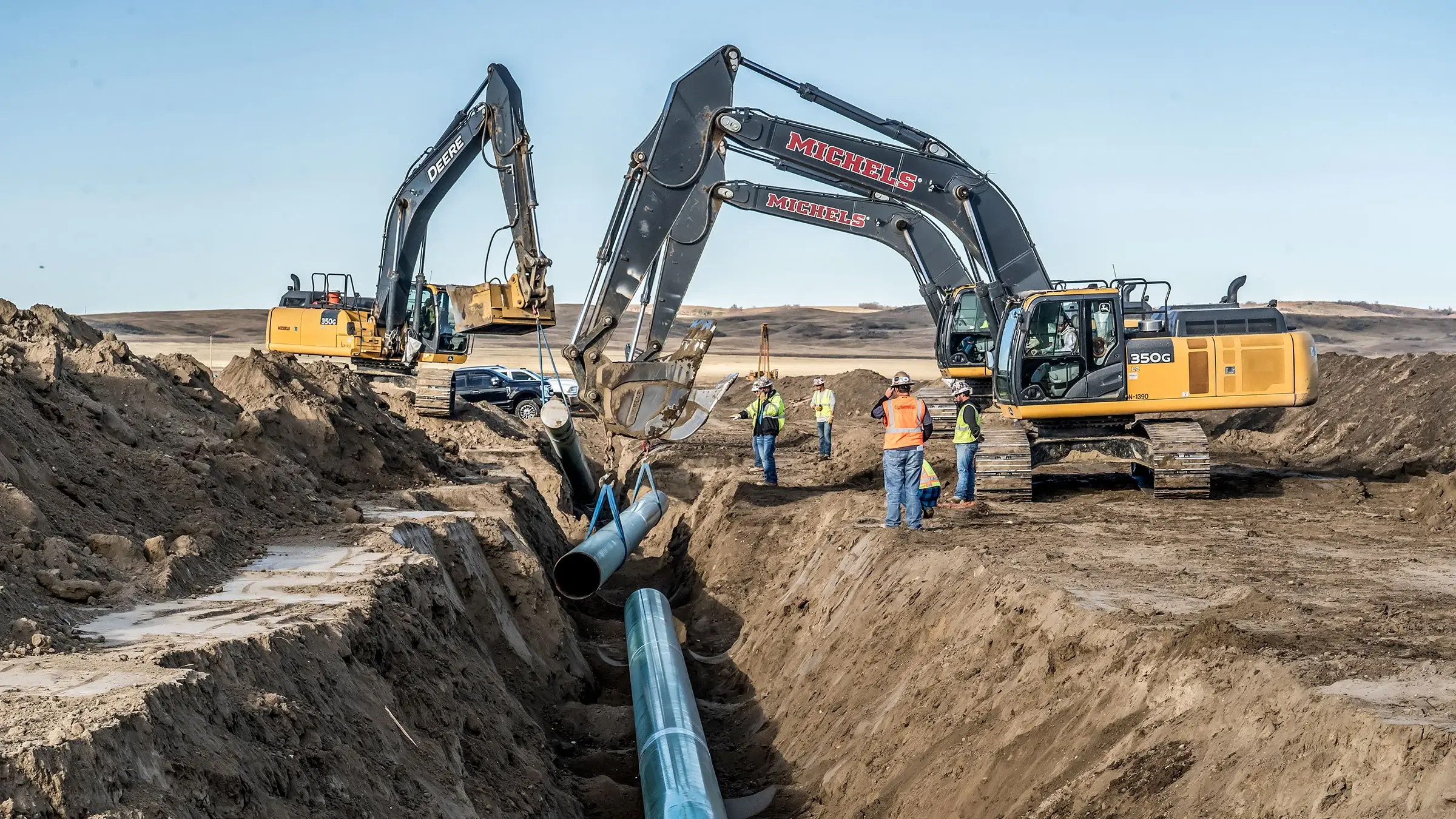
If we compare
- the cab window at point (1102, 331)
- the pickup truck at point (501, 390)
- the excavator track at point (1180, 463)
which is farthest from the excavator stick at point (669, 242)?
the pickup truck at point (501, 390)

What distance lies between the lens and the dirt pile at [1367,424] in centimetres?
2256

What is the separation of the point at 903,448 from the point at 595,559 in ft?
11.4

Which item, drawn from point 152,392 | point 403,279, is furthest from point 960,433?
point 403,279

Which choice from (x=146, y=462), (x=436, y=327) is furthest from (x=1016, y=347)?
(x=436, y=327)

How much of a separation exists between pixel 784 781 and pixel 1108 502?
820 cm

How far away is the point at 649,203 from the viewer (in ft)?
56.3

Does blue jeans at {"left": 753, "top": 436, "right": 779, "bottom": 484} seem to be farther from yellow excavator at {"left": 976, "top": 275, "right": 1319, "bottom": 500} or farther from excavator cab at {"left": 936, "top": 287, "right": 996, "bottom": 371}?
excavator cab at {"left": 936, "top": 287, "right": 996, "bottom": 371}

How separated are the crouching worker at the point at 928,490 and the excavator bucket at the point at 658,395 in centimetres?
295

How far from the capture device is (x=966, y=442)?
16500 millimetres

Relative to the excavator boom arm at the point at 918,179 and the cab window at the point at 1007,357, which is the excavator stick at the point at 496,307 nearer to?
the excavator boom arm at the point at 918,179

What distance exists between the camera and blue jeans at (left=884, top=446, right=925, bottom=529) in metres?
13.8

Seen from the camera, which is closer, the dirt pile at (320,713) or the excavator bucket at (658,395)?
the dirt pile at (320,713)

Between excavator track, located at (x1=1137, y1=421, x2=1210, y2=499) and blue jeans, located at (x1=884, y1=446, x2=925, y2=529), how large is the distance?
4.43 m

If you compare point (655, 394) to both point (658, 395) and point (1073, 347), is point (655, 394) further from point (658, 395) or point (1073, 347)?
point (1073, 347)
